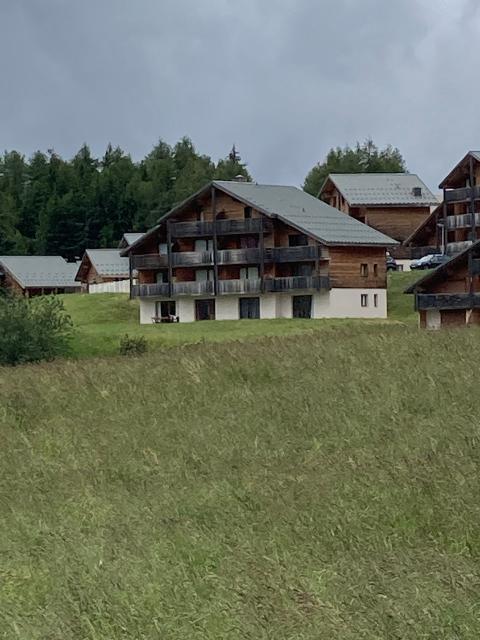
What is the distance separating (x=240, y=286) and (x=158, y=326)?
9.72 metres

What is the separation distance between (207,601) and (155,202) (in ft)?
411

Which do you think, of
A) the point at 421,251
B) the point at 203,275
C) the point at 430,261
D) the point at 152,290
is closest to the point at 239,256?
the point at 203,275

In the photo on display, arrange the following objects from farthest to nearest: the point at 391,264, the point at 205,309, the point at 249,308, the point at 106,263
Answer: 1. the point at 106,263
2. the point at 391,264
3. the point at 205,309
4. the point at 249,308

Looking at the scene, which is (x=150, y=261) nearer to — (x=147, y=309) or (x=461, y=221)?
(x=147, y=309)

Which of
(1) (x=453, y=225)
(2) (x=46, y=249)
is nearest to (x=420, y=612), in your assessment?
(1) (x=453, y=225)

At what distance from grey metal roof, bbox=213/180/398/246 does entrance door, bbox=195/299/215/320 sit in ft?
21.5

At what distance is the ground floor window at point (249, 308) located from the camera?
69250 millimetres

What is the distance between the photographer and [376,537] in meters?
8.68

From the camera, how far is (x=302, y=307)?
68.1 metres

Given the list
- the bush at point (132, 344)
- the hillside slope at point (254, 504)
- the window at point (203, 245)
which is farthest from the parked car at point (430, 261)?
the hillside slope at point (254, 504)

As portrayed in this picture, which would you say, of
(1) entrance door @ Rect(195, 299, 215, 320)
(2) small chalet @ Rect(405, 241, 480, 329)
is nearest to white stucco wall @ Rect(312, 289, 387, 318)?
(1) entrance door @ Rect(195, 299, 215, 320)

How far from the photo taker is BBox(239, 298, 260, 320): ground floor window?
69.2 m

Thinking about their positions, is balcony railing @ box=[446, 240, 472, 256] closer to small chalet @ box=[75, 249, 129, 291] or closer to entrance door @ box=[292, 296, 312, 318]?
entrance door @ box=[292, 296, 312, 318]

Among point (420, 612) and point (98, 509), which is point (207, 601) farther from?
point (98, 509)
